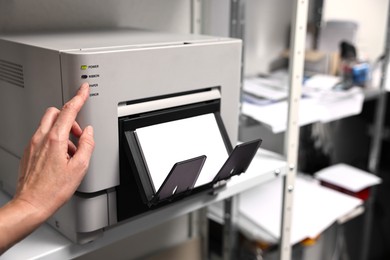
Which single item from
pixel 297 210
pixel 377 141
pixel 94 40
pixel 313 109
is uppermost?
pixel 94 40

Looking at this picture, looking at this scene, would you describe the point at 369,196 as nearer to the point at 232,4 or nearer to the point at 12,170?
the point at 232,4

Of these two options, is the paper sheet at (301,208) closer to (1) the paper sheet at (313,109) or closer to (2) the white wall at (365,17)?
(1) the paper sheet at (313,109)

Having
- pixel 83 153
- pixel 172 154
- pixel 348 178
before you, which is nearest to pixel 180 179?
pixel 172 154

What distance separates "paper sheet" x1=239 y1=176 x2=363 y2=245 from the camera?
1424 mm

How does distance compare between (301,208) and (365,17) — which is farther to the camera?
(365,17)

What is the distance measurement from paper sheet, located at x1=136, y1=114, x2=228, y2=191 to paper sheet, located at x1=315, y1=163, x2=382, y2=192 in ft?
3.31

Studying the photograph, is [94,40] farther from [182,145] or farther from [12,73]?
[182,145]

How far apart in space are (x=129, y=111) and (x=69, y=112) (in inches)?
4.6

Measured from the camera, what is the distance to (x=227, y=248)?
160 cm

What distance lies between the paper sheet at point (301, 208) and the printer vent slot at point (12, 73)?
888mm

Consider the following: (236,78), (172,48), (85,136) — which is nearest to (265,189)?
(236,78)

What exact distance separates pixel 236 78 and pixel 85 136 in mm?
369

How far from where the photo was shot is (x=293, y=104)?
1.11 metres

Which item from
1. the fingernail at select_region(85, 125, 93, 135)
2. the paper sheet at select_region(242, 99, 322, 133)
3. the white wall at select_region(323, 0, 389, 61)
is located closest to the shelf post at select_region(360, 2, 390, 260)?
the white wall at select_region(323, 0, 389, 61)
